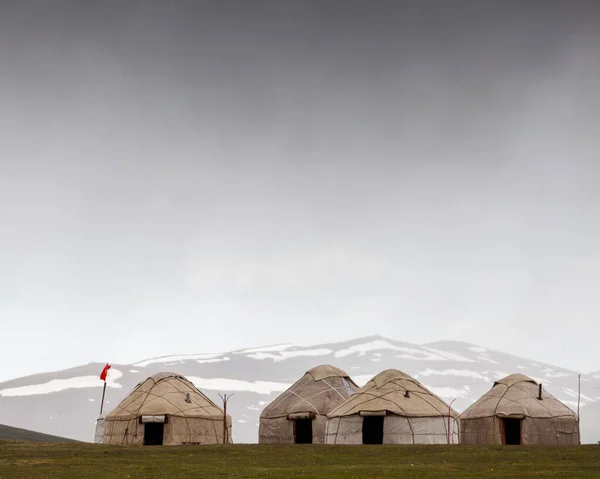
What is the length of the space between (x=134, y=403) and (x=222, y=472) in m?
19.9

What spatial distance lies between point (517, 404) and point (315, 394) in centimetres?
992

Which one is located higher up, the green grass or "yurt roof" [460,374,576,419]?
"yurt roof" [460,374,576,419]

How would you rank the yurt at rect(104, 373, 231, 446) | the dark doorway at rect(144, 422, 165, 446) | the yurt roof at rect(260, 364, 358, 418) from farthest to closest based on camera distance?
1. the yurt roof at rect(260, 364, 358, 418)
2. the dark doorway at rect(144, 422, 165, 446)
3. the yurt at rect(104, 373, 231, 446)

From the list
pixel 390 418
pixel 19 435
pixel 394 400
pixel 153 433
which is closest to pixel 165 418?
pixel 153 433

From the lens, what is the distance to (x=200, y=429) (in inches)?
1457

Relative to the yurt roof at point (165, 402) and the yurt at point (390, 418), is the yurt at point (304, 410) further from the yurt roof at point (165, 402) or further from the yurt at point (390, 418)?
the yurt roof at point (165, 402)

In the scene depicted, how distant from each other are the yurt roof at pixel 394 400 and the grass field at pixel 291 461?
7606 mm

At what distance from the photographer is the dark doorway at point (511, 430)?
36737mm

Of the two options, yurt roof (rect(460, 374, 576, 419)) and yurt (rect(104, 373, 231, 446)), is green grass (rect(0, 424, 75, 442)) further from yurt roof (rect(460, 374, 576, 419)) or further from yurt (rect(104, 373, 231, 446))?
yurt roof (rect(460, 374, 576, 419))

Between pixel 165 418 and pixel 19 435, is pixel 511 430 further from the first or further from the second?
pixel 19 435

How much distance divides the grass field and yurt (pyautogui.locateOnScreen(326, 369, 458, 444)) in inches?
288

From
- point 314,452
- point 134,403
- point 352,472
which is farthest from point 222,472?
point 134,403

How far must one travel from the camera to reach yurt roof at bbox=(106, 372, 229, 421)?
120ft

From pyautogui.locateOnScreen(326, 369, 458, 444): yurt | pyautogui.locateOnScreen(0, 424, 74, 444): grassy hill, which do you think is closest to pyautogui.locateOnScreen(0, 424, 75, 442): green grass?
pyautogui.locateOnScreen(0, 424, 74, 444): grassy hill
